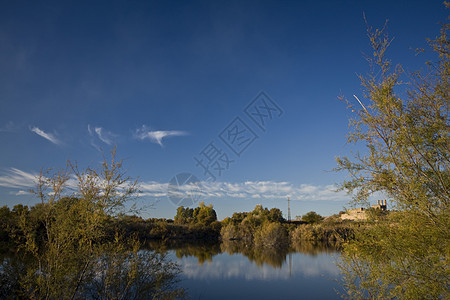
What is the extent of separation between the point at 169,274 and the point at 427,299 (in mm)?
7771

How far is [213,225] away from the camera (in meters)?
60.6

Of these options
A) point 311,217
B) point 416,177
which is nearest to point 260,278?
point 416,177

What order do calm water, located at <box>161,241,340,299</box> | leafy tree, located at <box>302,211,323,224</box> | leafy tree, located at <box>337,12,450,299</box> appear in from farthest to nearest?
leafy tree, located at <box>302,211,323,224</box>, calm water, located at <box>161,241,340,299</box>, leafy tree, located at <box>337,12,450,299</box>

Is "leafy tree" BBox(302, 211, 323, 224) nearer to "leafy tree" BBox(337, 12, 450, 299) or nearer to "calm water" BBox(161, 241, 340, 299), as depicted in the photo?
"calm water" BBox(161, 241, 340, 299)

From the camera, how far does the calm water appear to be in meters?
15.3

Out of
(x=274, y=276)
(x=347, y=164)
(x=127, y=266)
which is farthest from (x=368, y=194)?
(x=274, y=276)

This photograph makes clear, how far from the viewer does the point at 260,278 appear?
63.2 feet

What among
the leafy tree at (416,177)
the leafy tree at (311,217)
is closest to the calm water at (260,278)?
the leafy tree at (416,177)

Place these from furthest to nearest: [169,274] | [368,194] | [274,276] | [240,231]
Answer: [240,231], [274,276], [169,274], [368,194]

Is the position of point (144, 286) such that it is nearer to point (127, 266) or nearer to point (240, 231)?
point (127, 266)

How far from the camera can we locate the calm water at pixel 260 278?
15.3m

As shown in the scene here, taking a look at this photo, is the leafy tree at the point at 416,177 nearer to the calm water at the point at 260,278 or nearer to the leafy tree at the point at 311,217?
the calm water at the point at 260,278

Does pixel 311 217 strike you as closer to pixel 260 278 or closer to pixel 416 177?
pixel 260 278

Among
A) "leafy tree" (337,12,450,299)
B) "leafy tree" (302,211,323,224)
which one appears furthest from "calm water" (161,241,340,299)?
"leafy tree" (302,211,323,224)
